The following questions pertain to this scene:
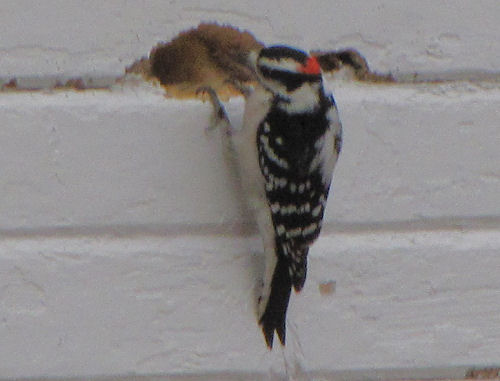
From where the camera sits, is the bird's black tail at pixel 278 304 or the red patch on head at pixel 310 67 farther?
the bird's black tail at pixel 278 304

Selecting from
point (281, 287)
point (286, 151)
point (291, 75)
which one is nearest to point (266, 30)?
point (291, 75)

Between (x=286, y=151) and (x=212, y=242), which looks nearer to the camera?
(x=286, y=151)

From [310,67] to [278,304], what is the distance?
1.73 feet

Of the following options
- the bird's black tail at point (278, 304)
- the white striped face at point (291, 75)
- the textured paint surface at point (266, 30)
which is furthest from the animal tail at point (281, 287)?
the textured paint surface at point (266, 30)

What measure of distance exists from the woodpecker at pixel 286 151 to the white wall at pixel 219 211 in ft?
0.20

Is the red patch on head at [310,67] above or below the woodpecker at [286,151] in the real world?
above

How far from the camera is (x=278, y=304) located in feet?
6.93

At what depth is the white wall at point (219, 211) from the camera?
6.59ft

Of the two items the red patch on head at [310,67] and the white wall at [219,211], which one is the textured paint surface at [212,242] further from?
the red patch on head at [310,67]

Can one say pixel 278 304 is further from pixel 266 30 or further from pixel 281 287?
pixel 266 30

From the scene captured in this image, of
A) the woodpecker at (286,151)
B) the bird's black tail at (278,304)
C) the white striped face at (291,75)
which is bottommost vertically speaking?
the bird's black tail at (278,304)

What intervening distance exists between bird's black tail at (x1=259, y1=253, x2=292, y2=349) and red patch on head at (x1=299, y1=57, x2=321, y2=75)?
0.40m

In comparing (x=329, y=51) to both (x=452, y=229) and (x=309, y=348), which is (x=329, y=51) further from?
(x=309, y=348)

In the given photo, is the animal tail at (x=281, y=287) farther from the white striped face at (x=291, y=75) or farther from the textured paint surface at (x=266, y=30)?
the textured paint surface at (x=266, y=30)
